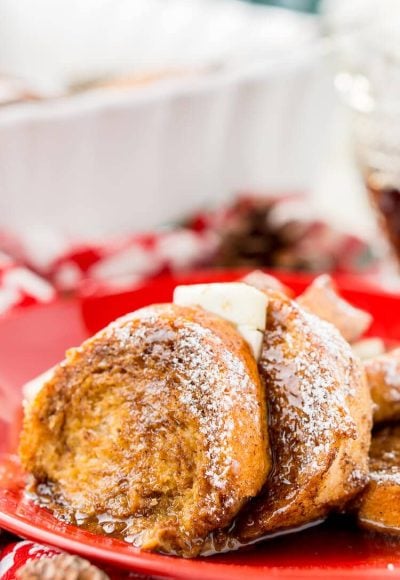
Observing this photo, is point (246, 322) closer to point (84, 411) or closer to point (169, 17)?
point (84, 411)

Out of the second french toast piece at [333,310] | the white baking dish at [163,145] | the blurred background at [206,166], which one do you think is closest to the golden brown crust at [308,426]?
the second french toast piece at [333,310]

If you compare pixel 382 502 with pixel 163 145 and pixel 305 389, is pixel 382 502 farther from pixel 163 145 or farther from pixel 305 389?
pixel 163 145

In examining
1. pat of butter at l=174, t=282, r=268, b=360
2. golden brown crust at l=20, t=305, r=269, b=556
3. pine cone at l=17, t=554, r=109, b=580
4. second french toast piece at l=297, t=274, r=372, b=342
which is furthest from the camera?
second french toast piece at l=297, t=274, r=372, b=342

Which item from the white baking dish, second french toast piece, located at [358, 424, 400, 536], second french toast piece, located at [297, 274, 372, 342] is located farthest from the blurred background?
second french toast piece, located at [358, 424, 400, 536]

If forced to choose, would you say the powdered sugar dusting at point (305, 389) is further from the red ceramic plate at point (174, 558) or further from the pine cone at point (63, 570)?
the pine cone at point (63, 570)

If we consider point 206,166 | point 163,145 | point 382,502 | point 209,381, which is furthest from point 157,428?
point 206,166

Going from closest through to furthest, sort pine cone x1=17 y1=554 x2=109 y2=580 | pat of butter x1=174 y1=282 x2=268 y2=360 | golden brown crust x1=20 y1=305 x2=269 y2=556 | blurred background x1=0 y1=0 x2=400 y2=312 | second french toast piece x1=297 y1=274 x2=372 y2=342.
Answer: pine cone x1=17 y1=554 x2=109 y2=580, golden brown crust x1=20 y1=305 x2=269 y2=556, pat of butter x1=174 y1=282 x2=268 y2=360, second french toast piece x1=297 y1=274 x2=372 y2=342, blurred background x1=0 y1=0 x2=400 y2=312

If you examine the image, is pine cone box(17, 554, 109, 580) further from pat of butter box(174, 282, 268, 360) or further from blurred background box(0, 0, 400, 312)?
blurred background box(0, 0, 400, 312)

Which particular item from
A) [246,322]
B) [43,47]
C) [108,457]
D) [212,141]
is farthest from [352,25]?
[43,47]
